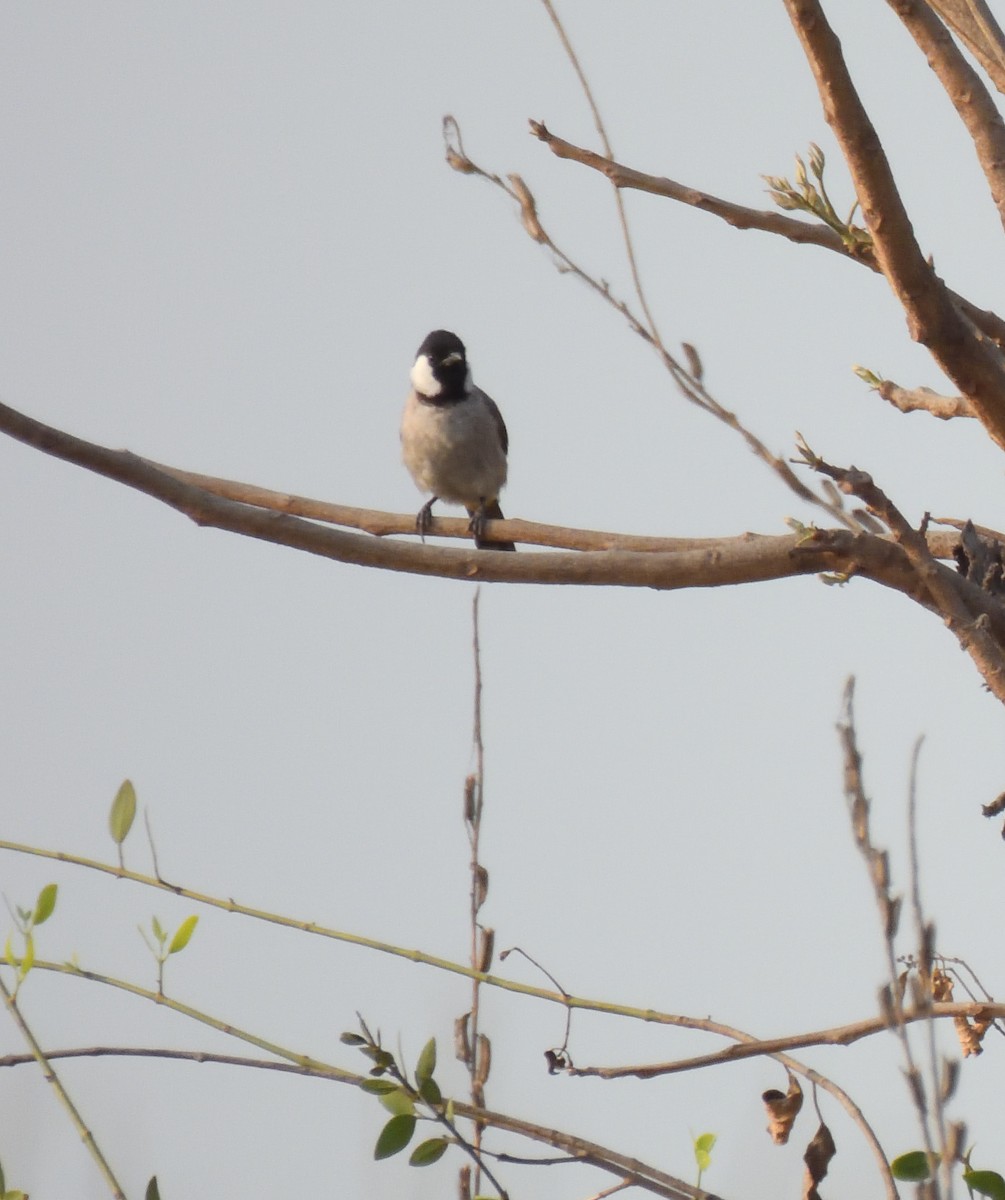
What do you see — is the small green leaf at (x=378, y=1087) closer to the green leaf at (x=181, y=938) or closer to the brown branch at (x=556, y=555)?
the green leaf at (x=181, y=938)

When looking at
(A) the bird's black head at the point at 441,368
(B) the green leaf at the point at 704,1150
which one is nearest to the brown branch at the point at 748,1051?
(B) the green leaf at the point at 704,1150

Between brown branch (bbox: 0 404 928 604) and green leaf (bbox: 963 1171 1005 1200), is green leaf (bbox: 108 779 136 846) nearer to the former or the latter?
brown branch (bbox: 0 404 928 604)

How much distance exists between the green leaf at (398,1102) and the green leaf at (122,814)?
398mm

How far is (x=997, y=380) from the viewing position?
7.49 feet

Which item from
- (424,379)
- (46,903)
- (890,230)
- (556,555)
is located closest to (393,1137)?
(46,903)

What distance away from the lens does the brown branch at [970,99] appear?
2480 millimetres

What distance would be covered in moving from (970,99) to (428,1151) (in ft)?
5.66

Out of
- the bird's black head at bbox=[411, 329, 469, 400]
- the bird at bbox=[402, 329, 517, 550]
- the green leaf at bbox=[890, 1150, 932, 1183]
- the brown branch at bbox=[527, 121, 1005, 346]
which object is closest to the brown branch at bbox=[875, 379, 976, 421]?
the brown branch at bbox=[527, 121, 1005, 346]

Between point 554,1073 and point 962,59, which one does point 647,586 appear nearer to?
point 554,1073

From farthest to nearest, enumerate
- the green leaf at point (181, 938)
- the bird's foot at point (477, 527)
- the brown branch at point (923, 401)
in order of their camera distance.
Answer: the bird's foot at point (477, 527) < the brown branch at point (923, 401) < the green leaf at point (181, 938)

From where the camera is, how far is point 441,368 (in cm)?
776

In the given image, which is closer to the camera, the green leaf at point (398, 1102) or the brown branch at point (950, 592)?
the green leaf at point (398, 1102)

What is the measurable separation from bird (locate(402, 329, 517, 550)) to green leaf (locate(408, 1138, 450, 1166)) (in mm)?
5462

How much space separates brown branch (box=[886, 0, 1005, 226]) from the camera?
2.48 meters
